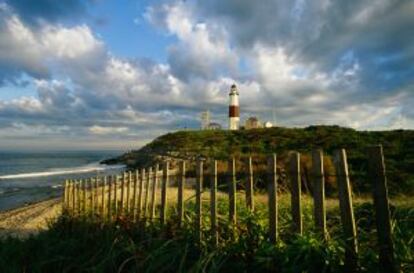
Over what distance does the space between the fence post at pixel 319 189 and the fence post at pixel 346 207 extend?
0.21 meters

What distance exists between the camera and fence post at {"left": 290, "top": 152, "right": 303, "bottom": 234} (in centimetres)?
469

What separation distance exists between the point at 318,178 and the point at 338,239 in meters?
0.57

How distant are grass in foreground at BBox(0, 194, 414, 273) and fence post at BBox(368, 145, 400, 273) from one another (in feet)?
0.28

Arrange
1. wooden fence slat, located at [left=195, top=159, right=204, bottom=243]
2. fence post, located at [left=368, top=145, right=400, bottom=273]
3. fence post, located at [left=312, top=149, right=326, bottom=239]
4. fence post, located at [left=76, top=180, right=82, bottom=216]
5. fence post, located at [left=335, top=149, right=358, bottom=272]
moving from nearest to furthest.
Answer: fence post, located at [left=368, top=145, right=400, bottom=273]
fence post, located at [left=335, top=149, right=358, bottom=272]
fence post, located at [left=312, top=149, right=326, bottom=239]
wooden fence slat, located at [left=195, top=159, right=204, bottom=243]
fence post, located at [left=76, top=180, right=82, bottom=216]

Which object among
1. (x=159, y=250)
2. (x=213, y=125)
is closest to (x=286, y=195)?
(x=159, y=250)

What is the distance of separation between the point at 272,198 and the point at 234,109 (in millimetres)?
57564

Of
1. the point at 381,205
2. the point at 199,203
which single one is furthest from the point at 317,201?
the point at 199,203

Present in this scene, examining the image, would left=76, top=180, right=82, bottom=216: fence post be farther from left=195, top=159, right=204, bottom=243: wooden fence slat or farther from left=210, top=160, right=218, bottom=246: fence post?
left=210, top=160, right=218, bottom=246: fence post

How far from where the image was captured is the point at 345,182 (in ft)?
13.7

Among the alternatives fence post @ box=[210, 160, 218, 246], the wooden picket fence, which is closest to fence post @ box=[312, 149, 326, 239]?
the wooden picket fence

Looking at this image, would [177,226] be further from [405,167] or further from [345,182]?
[405,167]

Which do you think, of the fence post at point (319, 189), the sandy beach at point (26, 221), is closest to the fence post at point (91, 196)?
the sandy beach at point (26, 221)

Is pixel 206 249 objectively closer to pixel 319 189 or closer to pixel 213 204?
pixel 213 204

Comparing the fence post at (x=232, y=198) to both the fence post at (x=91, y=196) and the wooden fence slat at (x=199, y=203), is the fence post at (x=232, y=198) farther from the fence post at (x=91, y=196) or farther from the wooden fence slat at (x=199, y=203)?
the fence post at (x=91, y=196)
